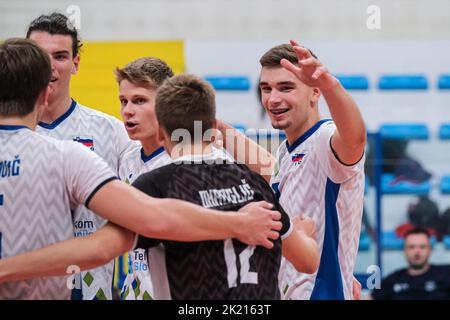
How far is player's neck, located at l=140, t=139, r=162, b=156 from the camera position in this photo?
507cm

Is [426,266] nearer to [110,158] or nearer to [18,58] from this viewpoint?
[110,158]

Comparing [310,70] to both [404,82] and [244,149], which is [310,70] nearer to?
[244,149]

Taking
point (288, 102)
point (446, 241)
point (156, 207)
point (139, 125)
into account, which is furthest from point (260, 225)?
point (446, 241)

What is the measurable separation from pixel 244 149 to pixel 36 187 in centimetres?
175

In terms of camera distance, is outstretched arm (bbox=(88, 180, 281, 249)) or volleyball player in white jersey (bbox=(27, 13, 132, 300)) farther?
volleyball player in white jersey (bbox=(27, 13, 132, 300))

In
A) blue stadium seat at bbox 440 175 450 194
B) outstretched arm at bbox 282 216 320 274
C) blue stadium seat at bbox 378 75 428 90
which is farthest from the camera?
blue stadium seat at bbox 378 75 428 90

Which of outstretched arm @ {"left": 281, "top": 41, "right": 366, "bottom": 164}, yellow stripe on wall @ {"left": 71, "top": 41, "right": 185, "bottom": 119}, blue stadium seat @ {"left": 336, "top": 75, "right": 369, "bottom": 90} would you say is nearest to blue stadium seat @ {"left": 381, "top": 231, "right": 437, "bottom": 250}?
blue stadium seat @ {"left": 336, "top": 75, "right": 369, "bottom": 90}

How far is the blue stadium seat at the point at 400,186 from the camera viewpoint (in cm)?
1009

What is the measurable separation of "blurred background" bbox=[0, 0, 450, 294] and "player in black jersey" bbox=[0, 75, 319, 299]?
7031mm

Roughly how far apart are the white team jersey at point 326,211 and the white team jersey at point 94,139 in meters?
1.22

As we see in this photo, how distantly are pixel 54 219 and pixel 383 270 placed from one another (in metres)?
6.71

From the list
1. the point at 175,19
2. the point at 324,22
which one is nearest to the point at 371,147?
the point at 324,22

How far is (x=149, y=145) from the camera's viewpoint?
16.7 ft

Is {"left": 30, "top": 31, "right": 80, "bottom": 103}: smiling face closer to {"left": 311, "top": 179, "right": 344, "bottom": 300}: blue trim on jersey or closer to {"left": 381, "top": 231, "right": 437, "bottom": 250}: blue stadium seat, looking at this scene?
{"left": 311, "top": 179, "right": 344, "bottom": 300}: blue trim on jersey
